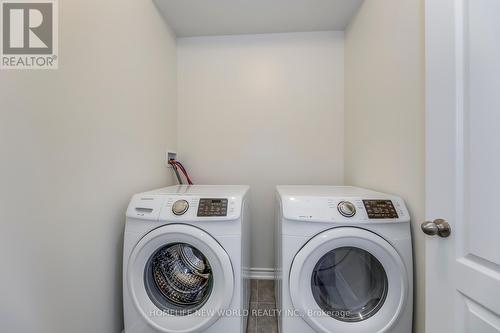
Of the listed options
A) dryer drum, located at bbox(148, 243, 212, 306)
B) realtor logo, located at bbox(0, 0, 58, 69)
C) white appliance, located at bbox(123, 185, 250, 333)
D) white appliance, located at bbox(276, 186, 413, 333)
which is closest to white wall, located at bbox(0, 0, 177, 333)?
realtor logo, located at bbox(0, 0, 58, 69)

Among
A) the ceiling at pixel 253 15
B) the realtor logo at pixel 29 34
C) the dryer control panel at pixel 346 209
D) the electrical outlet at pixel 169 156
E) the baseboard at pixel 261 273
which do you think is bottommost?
the baseboard at pixel 261 273

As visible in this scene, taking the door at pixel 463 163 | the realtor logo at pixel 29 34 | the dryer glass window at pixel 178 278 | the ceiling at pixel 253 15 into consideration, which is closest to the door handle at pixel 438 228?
the door at pixel 463 163

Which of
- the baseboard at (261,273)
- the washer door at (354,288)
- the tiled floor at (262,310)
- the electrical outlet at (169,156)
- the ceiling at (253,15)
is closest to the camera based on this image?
the washer door at (354,288)

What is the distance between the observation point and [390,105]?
1123mm

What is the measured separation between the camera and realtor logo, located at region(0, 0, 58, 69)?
2.22 feet

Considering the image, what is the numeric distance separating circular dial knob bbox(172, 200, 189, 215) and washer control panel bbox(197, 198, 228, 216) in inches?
2.6

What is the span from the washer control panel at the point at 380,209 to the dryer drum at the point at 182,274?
32.6 inches

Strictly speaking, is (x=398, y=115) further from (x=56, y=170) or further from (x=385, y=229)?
(x=56, y=170)

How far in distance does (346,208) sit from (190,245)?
75cm

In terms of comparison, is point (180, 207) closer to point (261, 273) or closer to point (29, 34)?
point (29, 34)

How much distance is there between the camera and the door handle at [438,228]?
0.61 metres

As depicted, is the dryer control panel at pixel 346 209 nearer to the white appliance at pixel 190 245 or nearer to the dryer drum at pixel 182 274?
the white appliance at pixel 190 245

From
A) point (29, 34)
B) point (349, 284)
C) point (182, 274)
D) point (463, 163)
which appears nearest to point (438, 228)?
point (463, 163)

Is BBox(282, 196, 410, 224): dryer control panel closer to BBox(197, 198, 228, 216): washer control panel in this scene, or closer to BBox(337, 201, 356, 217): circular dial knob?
BBox(337, 201, 356, 217): circular dial knob
